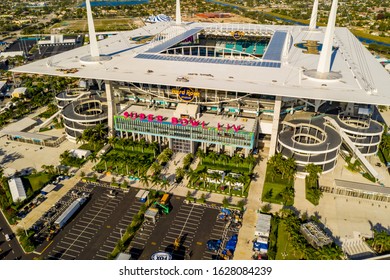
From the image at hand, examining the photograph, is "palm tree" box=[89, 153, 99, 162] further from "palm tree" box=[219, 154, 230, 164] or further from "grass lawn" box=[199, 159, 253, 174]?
"palm tree" box=[219, 154, 230, 164]

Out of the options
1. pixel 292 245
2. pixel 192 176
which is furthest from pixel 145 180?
pixel 292 245

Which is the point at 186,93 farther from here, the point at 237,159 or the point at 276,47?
the point at 276,47

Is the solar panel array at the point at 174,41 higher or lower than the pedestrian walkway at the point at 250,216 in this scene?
higher

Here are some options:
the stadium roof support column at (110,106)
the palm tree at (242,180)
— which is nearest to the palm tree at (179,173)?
the palm tree at (242,180)

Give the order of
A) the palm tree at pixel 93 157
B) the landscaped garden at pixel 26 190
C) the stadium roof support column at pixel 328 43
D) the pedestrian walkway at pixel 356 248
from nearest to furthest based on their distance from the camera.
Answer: the pedestrian walkway at pixel 356 248, the landscaped garden at pixel 26 190, the stadium roof support column at pixel 328 43, the palm tree at pixel 93 157

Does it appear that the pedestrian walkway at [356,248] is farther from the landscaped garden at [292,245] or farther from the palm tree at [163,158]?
the palm tree at [163,158]
